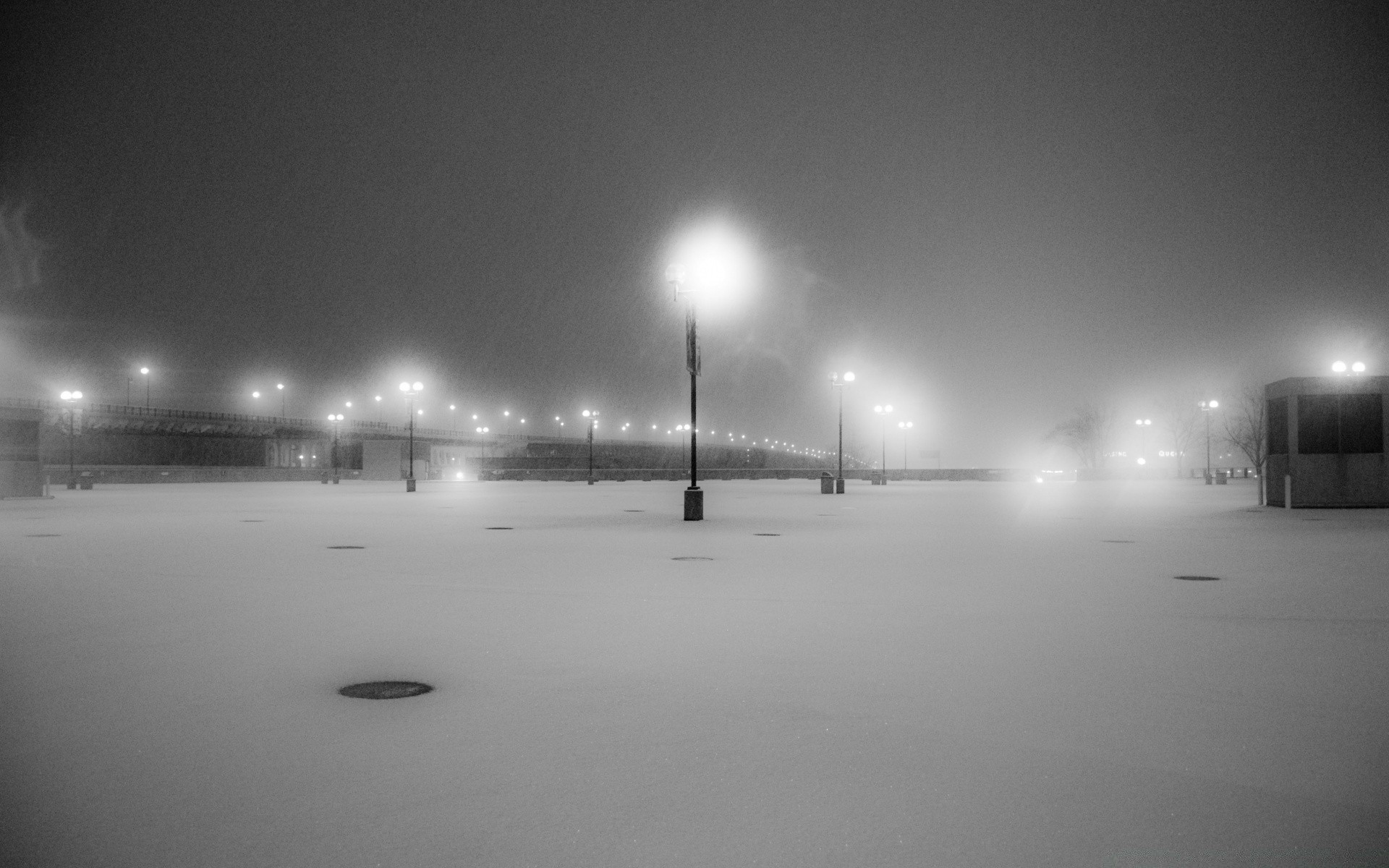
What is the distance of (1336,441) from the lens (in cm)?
3278

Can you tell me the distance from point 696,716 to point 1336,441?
34.1 m

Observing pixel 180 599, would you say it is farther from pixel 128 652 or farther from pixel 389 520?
pixel 389 520

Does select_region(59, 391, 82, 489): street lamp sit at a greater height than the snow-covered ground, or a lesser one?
greater

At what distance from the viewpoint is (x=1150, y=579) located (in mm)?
13180

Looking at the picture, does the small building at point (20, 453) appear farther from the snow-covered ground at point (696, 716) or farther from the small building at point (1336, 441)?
the small building at point (1336, 441)

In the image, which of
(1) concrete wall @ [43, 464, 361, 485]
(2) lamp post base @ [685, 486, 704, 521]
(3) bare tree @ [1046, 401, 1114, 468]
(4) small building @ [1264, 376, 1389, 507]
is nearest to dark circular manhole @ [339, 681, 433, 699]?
(2) lamp post base @ [685, 486, 704, 521]

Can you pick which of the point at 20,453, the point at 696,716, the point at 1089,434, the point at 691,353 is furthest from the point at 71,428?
the point at 1089,434

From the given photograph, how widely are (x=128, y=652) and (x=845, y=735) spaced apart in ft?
19.9

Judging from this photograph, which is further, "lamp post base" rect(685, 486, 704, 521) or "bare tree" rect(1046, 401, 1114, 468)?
"bare tree" rect(1046, 401, 1114, 468)

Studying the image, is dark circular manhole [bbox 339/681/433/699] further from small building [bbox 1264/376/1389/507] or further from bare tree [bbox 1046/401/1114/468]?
bare tree [bbox 1046/401/1114/468]

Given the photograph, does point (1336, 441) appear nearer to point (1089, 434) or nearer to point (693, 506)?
point (693, 506)

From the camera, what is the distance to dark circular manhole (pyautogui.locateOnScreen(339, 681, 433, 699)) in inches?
261

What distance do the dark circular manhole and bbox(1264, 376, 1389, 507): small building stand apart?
34.2m

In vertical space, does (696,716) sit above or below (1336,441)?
below
